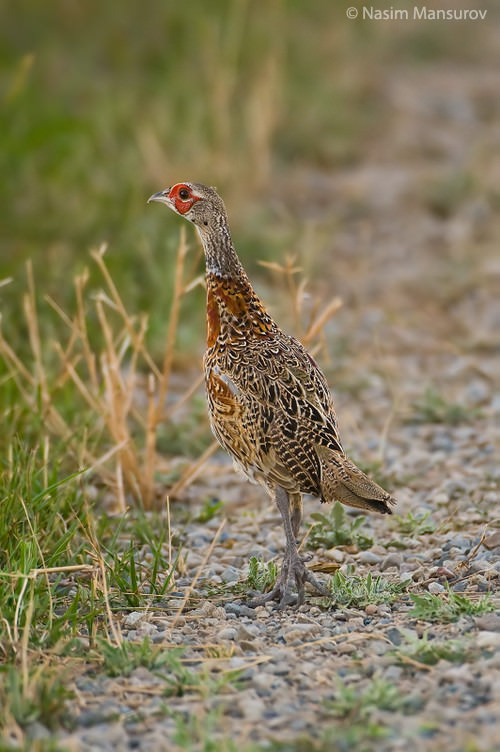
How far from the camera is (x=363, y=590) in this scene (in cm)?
404

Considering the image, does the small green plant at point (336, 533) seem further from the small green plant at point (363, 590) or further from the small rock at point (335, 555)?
the small green plant at point (363, 590)

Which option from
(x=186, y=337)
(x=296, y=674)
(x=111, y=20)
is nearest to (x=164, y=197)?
(x=296, y=674)

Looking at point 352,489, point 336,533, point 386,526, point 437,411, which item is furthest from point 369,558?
point 437,411

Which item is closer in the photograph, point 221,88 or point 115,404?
point 115,404

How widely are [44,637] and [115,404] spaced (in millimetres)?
1613

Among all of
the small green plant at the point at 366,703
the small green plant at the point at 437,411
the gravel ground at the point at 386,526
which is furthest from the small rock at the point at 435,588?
the small green plant at the point at 437,411

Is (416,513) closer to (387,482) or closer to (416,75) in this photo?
(387,482)

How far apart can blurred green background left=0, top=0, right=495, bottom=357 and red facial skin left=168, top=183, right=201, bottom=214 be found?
1.92 metres

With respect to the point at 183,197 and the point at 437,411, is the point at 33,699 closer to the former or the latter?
the point at 183,197

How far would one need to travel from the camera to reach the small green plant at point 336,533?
4.76 meters

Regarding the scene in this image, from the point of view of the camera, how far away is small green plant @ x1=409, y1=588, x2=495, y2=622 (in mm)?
3758

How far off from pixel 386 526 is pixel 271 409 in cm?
115

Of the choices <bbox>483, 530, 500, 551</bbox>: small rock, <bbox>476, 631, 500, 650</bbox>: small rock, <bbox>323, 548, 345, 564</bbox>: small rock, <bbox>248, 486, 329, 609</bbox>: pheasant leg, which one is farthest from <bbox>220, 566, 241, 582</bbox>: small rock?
<bbox>476, 631, 500, 650</bbox>: small rock

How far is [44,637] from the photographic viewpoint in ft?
11.9
